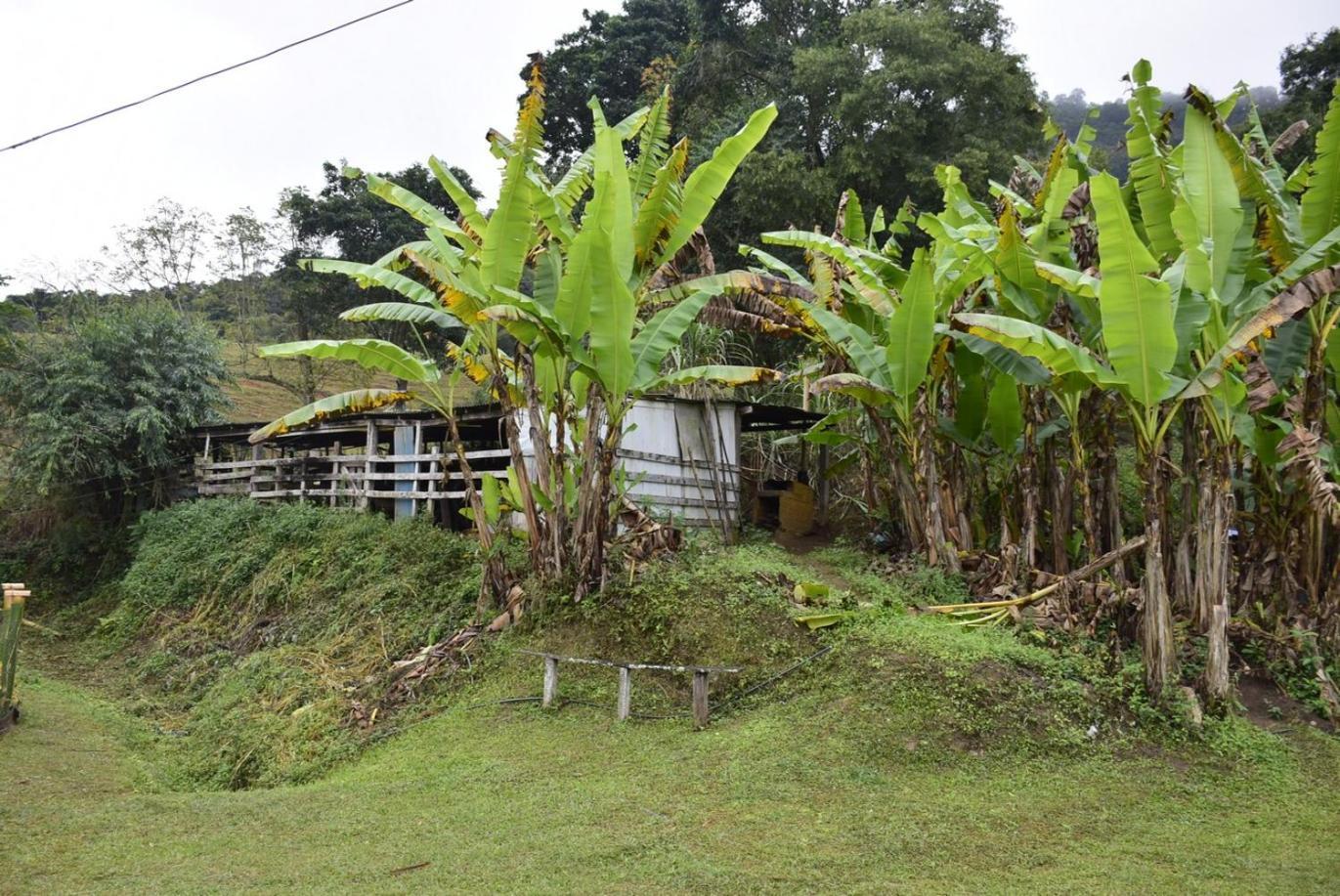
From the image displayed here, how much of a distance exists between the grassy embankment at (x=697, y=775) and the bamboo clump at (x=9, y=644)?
25cm

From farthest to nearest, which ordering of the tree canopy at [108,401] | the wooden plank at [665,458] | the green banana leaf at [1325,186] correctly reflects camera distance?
the tree canopy at [108,401] < the wooden plank at [665,458] < the green banana leaf at [1325,186]

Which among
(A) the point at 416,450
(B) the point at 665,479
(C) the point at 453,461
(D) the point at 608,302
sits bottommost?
(B) the point at 665,479

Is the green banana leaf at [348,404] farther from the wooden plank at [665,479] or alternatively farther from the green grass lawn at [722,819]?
the wooden plank at [665,479]

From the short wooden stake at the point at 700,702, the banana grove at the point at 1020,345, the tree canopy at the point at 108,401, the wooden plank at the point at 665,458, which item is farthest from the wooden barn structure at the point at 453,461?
the short wooden stake at the point at 700,702

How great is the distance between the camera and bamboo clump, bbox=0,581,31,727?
8.50 meters

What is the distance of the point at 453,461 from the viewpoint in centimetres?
1383

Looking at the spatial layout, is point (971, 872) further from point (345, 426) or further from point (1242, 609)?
point (345, 426)

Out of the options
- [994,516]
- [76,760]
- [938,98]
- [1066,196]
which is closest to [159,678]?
[76,760]

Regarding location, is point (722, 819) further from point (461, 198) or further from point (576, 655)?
point (461, 198)

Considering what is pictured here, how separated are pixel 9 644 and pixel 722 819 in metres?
6.77

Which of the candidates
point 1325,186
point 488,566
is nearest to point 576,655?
point 488,566

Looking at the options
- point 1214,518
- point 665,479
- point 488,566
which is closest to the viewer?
point 1214,518

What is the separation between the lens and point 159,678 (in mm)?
11797

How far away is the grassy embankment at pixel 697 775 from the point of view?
481 centimetres
